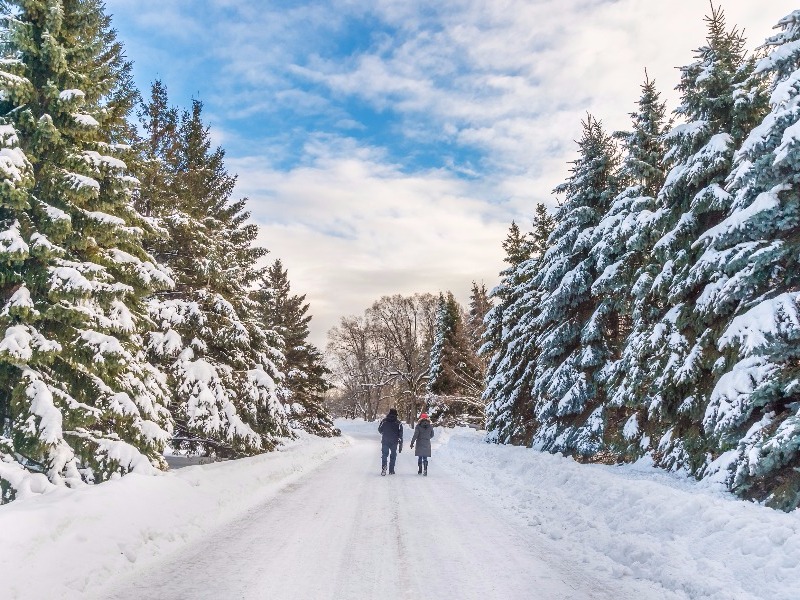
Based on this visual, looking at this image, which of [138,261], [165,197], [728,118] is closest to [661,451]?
[728,118]

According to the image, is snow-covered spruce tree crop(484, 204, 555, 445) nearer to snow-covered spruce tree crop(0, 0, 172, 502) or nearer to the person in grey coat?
the person in grey coat

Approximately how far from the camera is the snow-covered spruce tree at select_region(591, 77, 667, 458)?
1256 centimetres

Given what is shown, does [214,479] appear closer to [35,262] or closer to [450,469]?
[35,262]

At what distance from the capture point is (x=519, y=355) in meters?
22.2

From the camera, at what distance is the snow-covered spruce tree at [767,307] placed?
7129 millimetres

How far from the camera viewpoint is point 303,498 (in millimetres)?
10320

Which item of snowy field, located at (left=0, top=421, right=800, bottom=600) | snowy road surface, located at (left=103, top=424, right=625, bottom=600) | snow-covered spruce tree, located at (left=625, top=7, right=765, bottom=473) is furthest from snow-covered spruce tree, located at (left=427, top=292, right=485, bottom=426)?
snowy road surface, located at (left=103, top=424, right=625, bottom=600)

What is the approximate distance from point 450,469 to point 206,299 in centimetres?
961

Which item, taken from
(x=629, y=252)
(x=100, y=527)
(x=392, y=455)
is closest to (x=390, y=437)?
(x=392, y=455)

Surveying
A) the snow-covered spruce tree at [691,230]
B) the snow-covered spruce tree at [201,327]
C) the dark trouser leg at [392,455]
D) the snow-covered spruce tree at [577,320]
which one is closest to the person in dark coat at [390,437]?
the dark trouser leg at [392,455]

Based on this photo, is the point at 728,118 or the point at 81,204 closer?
the point at 81,204

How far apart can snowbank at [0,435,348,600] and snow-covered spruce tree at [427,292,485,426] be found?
94.4 feet

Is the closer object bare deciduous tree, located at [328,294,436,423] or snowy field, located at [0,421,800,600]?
snowy field, located at [0,421,800,600]

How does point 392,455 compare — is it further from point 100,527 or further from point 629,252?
point 100,527
